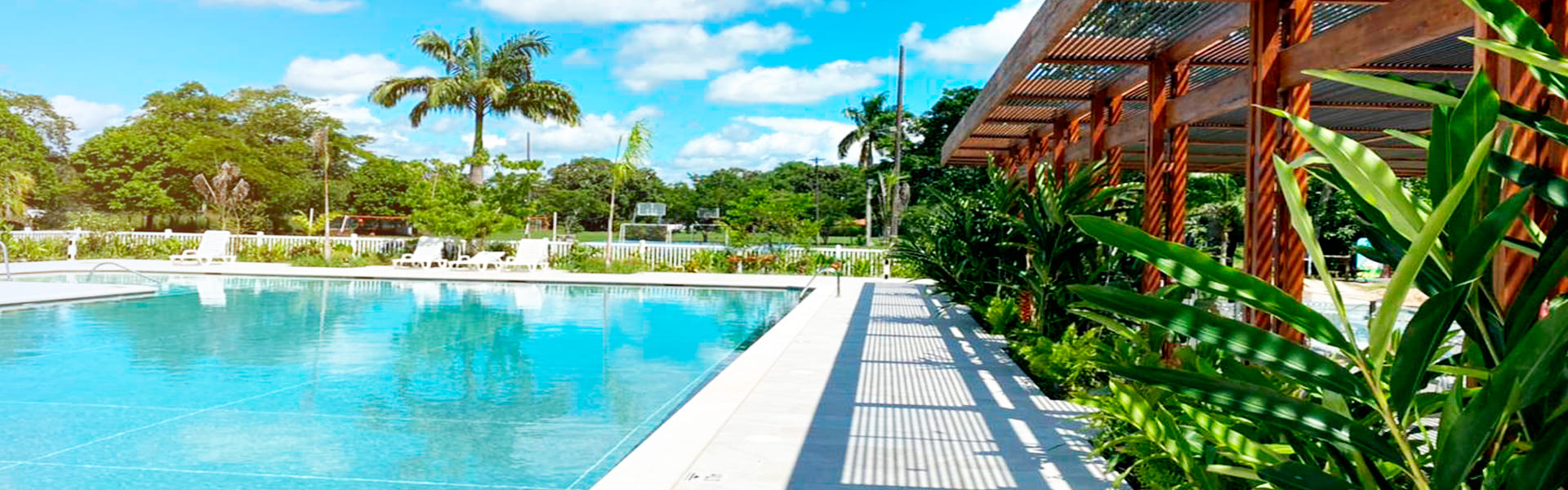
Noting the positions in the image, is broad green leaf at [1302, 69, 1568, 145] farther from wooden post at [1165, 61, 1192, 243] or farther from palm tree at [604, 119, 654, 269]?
palm tree at [604, 119, 654, 269]

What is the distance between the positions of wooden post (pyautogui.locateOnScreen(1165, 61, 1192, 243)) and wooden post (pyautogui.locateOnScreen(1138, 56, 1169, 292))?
0.24 feet

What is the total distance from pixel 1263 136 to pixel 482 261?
1867 cm

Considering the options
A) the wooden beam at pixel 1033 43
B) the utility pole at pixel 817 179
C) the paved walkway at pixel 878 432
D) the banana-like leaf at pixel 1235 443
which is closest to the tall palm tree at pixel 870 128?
the utility pole at pixel 817 179

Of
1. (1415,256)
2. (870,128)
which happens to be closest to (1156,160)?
(1415,256)

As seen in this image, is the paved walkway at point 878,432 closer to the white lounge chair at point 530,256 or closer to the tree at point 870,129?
the white lounge chair at point 530,256

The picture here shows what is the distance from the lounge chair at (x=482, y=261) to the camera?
21125 mm

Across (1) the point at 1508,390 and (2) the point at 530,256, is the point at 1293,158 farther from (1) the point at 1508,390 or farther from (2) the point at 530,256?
(2) the point at 530,256

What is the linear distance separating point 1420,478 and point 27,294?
1641 cm

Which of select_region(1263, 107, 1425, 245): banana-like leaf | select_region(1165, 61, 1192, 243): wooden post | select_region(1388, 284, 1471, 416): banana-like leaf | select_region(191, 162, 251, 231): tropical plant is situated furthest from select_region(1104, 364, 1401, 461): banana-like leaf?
select_region(191, 162, 251, 231): tropical plant

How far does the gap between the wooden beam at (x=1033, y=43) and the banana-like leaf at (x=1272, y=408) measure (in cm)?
320

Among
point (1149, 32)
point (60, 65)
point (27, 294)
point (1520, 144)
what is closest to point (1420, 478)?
point (1520, 144)

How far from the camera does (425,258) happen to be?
21.6m

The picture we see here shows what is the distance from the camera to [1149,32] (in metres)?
6.22

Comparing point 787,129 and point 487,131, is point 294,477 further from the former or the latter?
point 787,129
